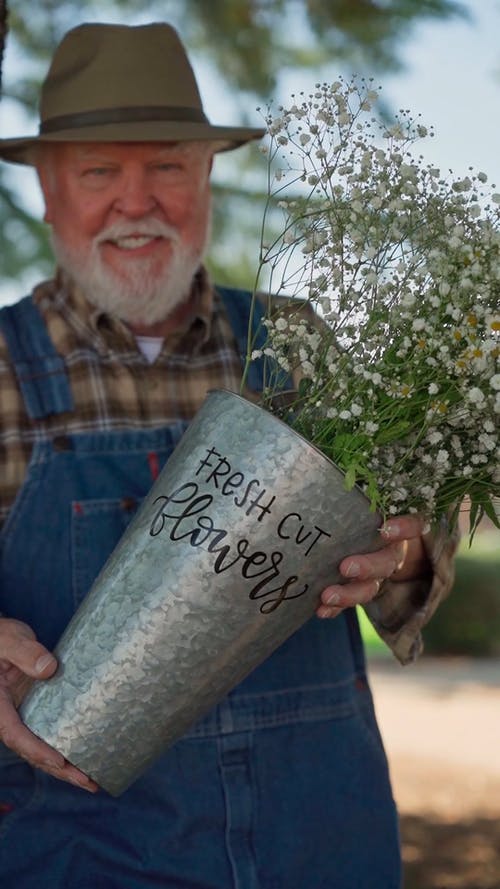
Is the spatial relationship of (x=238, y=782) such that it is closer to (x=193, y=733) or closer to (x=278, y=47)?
(x=193, y=733)

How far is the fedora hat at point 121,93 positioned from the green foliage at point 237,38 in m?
1.46

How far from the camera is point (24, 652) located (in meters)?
1.67

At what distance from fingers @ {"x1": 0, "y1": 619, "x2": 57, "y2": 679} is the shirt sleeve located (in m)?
0.60

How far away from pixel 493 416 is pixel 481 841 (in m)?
3.27

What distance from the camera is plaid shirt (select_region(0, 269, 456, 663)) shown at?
2.06 m

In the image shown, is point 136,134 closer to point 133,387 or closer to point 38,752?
point 133,387

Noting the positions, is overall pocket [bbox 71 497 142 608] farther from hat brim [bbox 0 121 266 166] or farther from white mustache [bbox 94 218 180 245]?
hat brim [bbox 0 121 266 166]

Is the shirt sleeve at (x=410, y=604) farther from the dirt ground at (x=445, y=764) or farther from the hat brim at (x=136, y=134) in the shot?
the dirt ground at (x=445, y=764)

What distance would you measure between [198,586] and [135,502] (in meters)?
0.55

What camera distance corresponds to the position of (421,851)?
13.9ft

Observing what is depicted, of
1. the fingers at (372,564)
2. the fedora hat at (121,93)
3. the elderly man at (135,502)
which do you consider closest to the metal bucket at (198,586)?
the fingers at (372,564)

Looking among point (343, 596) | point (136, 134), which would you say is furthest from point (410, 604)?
point (136, 134)

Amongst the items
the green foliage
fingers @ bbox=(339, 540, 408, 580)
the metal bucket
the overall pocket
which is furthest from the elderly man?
the green foliage

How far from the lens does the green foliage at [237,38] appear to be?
365 centimetres
